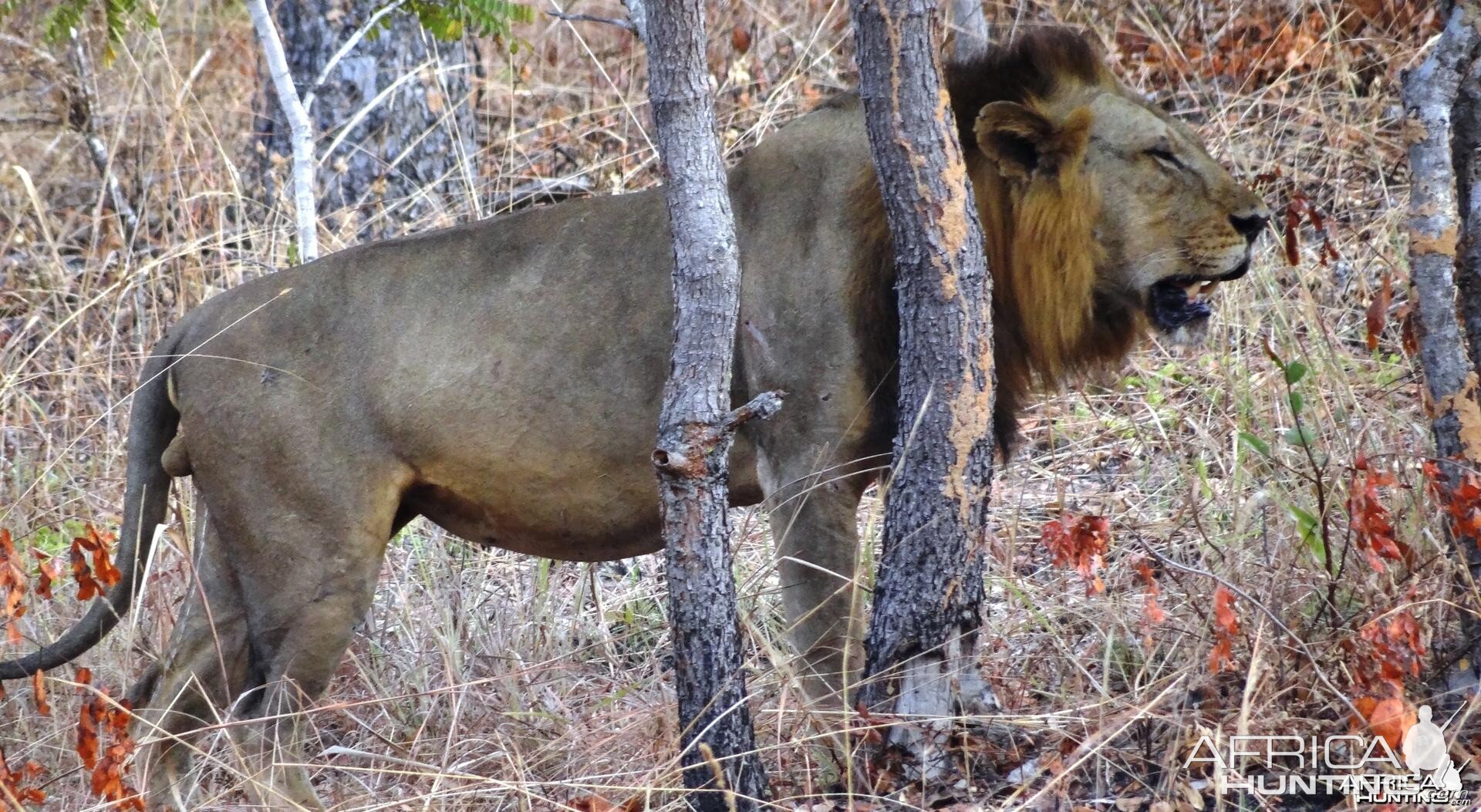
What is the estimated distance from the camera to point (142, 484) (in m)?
4.18

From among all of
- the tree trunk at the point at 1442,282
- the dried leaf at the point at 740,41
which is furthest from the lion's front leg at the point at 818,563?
the dried leaf at the point at 740,41

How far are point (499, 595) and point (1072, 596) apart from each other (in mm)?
1973

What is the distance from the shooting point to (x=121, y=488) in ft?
18.7

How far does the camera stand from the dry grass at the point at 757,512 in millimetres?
3527

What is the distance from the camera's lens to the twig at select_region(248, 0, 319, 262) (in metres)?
5.19

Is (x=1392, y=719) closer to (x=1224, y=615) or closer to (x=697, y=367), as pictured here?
(x=1224, y=615)

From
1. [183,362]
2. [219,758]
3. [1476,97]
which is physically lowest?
[219,758]

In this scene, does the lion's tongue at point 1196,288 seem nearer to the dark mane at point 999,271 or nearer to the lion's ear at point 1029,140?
the dark mane at point 999,271

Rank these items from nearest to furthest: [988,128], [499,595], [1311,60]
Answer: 1. [988,128]
2. [499,595]
3. [1311,60]

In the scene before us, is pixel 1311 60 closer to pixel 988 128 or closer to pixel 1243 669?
pixel 988 128

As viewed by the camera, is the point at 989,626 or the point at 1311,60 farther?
the point at 1311,60

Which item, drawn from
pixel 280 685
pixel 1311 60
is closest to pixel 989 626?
pixel 280 685

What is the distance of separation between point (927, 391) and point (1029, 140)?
0.88 metres

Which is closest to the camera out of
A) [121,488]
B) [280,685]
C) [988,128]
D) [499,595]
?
[988,128]
